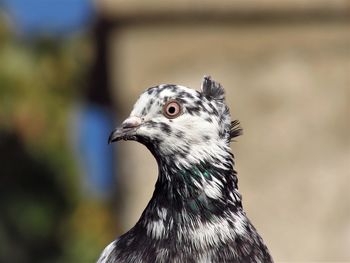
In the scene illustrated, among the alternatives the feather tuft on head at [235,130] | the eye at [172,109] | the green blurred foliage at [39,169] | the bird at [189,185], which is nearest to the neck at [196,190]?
the bird at [189,185]

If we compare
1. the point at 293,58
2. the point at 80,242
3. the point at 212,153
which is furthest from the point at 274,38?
the point at 212,153

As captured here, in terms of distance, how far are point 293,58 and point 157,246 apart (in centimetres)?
1378

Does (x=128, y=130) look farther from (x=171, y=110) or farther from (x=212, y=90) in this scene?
(x=212, y=90)

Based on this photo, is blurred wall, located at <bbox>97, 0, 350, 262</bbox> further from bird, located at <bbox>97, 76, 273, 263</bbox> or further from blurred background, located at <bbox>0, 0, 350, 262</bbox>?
bird, located at <bbox>97, 76, 273, 263</bbox>

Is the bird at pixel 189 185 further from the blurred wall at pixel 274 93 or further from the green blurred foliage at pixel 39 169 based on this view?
the blurred wall at pixel 274 93

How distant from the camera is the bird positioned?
664 cm

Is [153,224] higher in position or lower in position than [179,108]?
lower

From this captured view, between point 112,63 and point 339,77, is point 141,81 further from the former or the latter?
point 339,77

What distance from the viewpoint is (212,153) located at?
6840 mm

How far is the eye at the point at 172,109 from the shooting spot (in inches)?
267

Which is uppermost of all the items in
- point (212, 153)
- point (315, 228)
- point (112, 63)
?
point (112, 63)

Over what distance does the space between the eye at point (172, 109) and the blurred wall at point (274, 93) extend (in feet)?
42.5

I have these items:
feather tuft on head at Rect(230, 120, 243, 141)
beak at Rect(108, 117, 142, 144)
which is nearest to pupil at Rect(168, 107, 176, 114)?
beak at Rect(108, 117, 142, 144)

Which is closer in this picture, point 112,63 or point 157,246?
point 157,246
